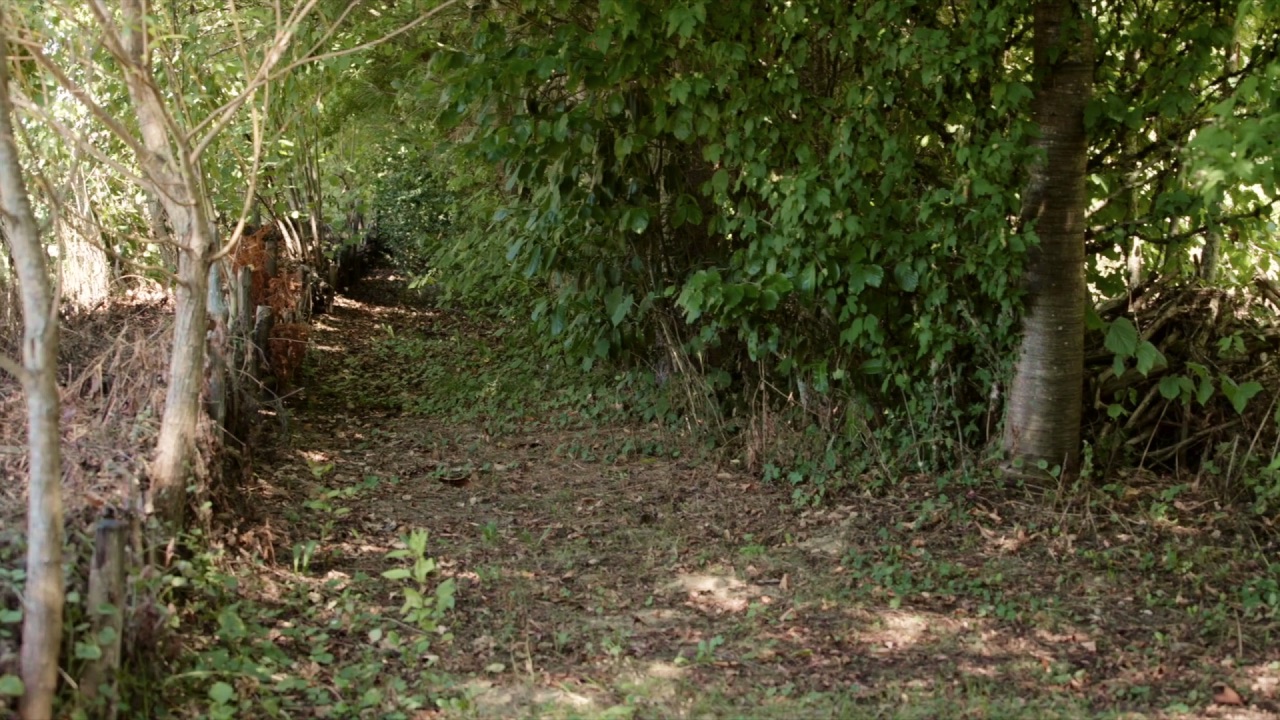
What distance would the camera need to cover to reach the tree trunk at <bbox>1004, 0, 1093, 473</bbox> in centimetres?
595

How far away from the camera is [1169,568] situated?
5387 mm

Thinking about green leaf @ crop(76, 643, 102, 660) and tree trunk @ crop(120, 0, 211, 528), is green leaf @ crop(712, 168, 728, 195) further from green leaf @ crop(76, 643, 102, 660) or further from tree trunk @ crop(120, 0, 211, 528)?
green leaf @ crop(76, 643, 102, 660)

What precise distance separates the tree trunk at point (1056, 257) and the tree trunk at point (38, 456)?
189 inches

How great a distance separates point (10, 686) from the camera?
3.33 meters

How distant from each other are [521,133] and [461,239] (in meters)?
3.49

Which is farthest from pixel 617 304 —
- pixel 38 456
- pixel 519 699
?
pixel 38 456

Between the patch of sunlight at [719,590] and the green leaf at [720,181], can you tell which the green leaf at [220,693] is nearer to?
the patch of sunlight at [719,590]

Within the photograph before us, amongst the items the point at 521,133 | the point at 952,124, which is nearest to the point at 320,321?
the point at 521,133

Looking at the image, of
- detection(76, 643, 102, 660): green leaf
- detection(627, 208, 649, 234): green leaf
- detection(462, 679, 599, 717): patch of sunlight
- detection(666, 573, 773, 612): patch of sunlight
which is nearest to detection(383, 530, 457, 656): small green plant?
detection(462, 679, 599, 717): patch of sunlight

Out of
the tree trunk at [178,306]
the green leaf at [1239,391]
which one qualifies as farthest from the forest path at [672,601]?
the green leaf at [1239,391]

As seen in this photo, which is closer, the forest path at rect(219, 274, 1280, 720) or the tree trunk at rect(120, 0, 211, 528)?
the forest path at rect(219, 274, 1280, 720)

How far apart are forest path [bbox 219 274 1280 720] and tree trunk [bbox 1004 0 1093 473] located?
50cm

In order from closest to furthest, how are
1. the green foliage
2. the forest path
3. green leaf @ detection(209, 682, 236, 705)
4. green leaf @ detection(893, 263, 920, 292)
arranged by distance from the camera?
green leaf @ detection(209, 682, 236, 705)
the forest path
the green foliage
green leaf @ detection(893, 263, 920, 292)

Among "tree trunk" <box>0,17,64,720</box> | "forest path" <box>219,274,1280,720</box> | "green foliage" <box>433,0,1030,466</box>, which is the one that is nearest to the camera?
"tree trunk" <box>0,17,64,720</box>
